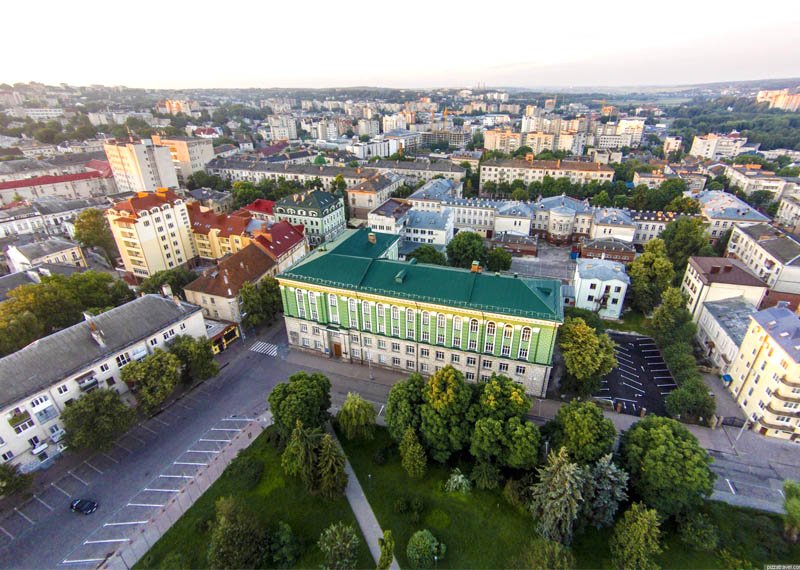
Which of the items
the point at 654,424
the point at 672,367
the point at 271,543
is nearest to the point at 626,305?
the point at 672,367

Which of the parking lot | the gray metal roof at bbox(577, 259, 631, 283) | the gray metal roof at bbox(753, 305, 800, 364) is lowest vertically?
the parking lot

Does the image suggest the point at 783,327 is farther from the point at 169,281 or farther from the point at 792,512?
the point at 169,281

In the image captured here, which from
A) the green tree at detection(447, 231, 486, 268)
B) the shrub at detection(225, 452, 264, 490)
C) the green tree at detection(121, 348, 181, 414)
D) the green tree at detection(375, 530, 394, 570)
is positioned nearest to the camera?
the green tree at detection(375, 530, 394, 570)

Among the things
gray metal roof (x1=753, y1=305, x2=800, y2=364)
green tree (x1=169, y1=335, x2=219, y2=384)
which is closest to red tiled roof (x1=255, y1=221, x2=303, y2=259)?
green tree (x1=169, y1=335, x2=219, y2=384)

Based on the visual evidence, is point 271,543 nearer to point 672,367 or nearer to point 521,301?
point 521,301

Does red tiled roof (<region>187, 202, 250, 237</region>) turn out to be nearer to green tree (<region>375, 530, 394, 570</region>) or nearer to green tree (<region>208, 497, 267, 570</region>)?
green tree (<region>208, 497, 267, 570</region>)

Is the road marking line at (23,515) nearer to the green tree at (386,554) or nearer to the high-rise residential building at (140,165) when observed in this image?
the green tree at (386,554)
